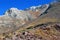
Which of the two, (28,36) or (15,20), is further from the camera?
(15,20)

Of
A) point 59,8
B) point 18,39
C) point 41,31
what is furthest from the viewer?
point 59,8

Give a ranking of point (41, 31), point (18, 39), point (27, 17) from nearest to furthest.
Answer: point (18, 39)
point (41, 31)
point (27, 17)

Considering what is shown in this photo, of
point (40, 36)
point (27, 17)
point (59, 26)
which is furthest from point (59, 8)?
point (27, 17)

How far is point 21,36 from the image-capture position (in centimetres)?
4888

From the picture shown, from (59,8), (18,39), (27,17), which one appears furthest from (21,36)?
(27,17)

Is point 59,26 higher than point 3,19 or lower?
lower

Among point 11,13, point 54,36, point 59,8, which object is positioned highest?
point 11,13

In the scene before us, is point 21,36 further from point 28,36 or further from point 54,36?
point 54,36

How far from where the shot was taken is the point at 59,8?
2891 inches

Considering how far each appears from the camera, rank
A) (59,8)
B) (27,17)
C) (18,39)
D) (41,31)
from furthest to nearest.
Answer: (27,17) < (59,8) < (41,31) < (18,39)

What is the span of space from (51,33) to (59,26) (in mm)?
3160

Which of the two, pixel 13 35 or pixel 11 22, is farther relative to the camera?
pixel 11 22

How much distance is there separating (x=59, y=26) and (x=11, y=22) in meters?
136

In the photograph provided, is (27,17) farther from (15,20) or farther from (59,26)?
(59,26)
